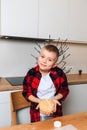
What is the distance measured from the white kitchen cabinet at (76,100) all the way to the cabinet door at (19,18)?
700 mm

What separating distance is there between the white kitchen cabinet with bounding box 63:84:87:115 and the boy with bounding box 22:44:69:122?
57cm

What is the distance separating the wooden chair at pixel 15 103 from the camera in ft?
3.77

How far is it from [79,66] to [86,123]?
5.15 feet

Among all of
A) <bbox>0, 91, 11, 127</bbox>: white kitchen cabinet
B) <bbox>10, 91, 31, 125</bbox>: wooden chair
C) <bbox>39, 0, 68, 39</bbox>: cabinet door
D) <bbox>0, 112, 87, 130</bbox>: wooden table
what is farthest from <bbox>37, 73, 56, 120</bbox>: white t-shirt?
<bbox>39, 0, 68, 39</bbox>: cabinet door

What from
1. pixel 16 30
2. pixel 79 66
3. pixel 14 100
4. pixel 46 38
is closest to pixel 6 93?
pixel 14 100

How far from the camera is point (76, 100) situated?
197 cm

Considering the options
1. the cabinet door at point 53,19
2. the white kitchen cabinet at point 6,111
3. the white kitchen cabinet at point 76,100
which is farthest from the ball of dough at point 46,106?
the cabinet door at point 53,19

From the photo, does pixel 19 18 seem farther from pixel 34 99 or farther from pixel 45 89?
pixel 34 99

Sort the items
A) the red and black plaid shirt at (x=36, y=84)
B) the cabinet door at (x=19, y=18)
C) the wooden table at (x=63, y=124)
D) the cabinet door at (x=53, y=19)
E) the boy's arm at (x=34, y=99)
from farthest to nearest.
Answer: the cabinet door at (x=53, y=19), the cabinet door at (x=19, y=18), the red and black plaid shirt at (x=36, y=84), the boy's arm at (x=34, y=99), the wooden table at (x=63, y=124)

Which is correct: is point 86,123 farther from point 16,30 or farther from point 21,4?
point 21,4

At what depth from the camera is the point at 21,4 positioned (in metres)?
1.79

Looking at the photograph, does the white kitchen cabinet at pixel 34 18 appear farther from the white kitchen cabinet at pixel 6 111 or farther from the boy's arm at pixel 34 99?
the boy's arm at pixel 34 99

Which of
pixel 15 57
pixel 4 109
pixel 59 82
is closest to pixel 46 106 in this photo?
pixel 59 82

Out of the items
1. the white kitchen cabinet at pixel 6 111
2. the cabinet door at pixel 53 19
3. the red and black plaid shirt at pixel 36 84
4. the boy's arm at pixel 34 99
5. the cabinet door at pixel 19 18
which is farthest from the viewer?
the cabinet door at pixel 53 19
